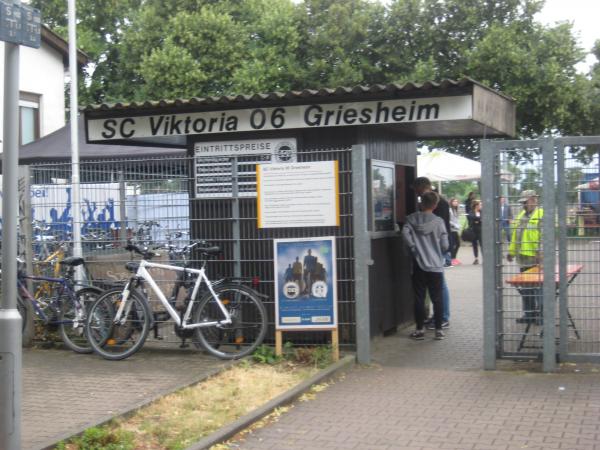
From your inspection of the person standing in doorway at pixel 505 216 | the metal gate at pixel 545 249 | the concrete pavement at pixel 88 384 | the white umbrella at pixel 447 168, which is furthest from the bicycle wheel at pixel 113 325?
the white umbrella at pixel 447 168

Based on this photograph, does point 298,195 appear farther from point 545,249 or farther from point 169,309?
point 545,249

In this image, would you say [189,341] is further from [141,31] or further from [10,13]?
[141,31]

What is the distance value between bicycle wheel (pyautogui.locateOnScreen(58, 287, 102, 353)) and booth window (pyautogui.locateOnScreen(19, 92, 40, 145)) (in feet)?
36.0

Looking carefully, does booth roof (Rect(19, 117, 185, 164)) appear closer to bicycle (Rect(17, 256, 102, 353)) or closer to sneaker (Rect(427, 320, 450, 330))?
bicycle (Rect(17, 256, 102, 353))

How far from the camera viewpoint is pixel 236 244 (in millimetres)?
9008

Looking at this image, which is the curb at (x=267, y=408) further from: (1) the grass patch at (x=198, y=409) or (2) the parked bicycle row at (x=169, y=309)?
(2) the parked bicycle row at (x=169, y=309)

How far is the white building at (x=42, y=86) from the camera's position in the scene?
19.2 meters

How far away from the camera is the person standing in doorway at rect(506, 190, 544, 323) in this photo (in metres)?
7.85

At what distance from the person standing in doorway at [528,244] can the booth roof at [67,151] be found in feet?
22.4

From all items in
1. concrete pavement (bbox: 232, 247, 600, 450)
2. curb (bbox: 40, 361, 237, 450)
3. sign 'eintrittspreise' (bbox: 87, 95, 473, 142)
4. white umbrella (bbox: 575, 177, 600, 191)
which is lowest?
concrete pavement (bbox: 232, 247, 600, 450)

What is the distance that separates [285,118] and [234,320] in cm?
217

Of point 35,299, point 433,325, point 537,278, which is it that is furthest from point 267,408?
point 433,325

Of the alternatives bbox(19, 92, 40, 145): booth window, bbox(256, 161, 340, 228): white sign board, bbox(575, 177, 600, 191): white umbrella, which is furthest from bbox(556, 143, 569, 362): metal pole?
bbox(19, 92, 40, 145): booth window

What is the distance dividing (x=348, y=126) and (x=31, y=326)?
4.25 m
